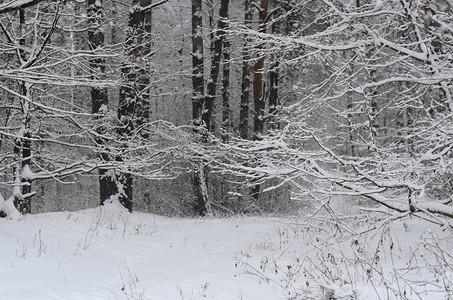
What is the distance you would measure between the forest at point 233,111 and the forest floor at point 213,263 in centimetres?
33

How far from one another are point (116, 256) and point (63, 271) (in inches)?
71.3

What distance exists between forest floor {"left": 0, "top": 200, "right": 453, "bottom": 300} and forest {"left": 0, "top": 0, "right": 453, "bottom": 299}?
0.33m

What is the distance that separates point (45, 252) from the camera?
6.43 m

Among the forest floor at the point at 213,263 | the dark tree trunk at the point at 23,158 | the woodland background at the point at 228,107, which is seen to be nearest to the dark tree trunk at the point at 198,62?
the woodland background at the point at 228,107

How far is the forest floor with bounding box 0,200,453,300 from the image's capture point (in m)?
4.58

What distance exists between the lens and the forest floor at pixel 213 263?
4582 mm

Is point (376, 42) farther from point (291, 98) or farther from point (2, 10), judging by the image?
point (291, 98)

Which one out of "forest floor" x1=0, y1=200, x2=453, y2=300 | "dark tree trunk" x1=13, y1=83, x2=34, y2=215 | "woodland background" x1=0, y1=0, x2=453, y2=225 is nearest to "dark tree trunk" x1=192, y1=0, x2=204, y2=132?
"woodland background" x1=0, y1=0, x2=453, y2=225

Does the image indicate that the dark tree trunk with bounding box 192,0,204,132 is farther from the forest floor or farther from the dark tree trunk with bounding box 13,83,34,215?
the dark tree trunk with bounding box 13,83,34,215

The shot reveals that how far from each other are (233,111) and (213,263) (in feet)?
55.3

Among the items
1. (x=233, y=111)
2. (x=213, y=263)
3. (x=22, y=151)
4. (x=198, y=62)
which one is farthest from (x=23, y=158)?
(x=233, y=111)

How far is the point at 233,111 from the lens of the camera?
23.5 metres

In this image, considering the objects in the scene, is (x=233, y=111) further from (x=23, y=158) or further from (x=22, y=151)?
(x=23, y=158)

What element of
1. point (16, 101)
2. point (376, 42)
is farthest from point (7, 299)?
point (16, 101)
